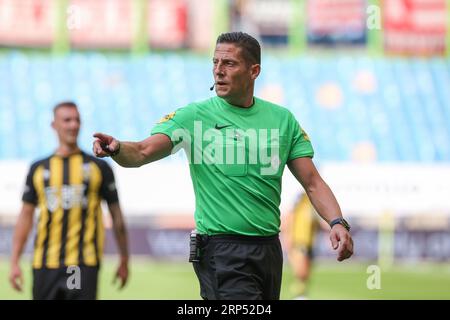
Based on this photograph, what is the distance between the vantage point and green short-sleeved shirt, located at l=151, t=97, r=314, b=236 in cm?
519

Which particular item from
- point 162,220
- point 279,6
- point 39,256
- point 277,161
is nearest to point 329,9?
point 279,6

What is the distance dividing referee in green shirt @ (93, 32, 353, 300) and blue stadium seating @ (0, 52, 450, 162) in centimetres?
1374

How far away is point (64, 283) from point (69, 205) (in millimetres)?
530

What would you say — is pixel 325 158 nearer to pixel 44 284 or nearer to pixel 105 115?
pixel 105 115

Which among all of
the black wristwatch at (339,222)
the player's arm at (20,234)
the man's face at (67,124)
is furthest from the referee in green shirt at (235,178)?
the player's arm at (20,234)

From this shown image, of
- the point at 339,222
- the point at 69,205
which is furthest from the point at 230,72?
the point at 69,205

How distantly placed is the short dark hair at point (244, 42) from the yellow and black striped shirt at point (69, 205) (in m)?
2.28

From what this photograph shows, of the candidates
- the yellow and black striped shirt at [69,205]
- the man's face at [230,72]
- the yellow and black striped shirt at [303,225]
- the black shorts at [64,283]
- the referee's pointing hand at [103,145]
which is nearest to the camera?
the referee's pointing hand at [103,145]

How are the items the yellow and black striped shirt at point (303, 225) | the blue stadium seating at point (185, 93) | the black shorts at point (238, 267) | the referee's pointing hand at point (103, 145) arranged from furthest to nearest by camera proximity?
the blue stadium seating at point (185, 93) < the yellow and black striped shirt at point (303, 225) < the black shorts at point (238, 267) < the referee's pointing hand at point (103, 145)

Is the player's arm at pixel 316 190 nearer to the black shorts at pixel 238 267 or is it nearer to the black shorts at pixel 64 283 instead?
the black shorts at pixel 238 267

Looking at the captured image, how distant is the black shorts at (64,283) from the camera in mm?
7066

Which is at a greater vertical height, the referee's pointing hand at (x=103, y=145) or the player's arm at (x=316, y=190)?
the referee's pointing hand at (x=103, y=145)

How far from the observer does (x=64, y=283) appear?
7172 mm

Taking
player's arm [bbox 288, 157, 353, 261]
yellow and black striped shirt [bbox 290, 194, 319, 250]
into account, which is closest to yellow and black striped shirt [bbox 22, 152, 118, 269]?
player's arm [bbox 288, 157, 353, 261]
